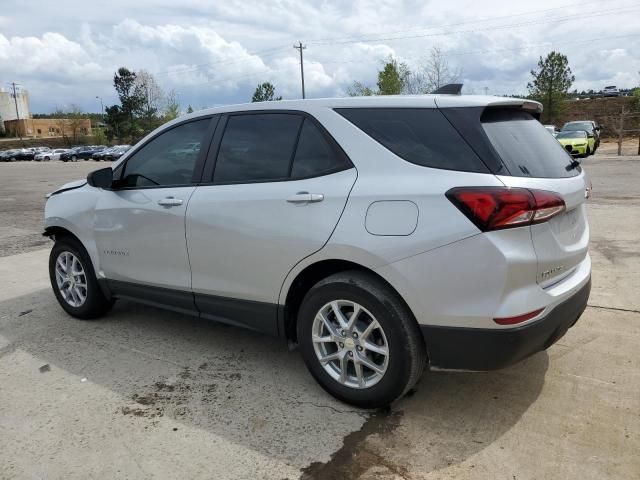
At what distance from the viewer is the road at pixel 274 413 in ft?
8.75

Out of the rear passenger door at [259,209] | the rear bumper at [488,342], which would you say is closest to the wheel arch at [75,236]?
the rear passenger door at [259,209]

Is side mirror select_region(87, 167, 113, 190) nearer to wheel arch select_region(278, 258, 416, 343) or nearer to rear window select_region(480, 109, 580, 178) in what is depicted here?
wheel arch select_region(278, 258, 416, 343)

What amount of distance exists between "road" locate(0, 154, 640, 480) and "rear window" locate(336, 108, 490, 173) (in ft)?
4.62

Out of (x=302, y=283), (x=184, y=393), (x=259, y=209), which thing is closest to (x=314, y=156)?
(x=259, y=209)

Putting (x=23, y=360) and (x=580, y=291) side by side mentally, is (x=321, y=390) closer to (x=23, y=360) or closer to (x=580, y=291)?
(x=580, y=291)

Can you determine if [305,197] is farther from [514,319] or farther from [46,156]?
[46,156]

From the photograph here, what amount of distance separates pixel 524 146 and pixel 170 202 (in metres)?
2.32

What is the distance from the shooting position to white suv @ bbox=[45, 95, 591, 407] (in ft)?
8.71

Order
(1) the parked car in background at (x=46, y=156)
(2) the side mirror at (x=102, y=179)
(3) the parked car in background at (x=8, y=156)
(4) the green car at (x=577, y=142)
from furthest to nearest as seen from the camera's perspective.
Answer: (3) the parked car in background at (x=8, y=156) → (1) the parked car in background at (x=46, y=156) → (4) the green car at (x=577, y=142) → (2) the side mirror at (x=102, y=179)

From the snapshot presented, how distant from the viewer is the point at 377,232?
2.84m

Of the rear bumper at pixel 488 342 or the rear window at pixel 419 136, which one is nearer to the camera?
the rear bumper at pixel 488 342

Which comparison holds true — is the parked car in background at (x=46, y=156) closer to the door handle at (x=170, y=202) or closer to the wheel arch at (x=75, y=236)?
the wheel arch at (x=75, y=236)

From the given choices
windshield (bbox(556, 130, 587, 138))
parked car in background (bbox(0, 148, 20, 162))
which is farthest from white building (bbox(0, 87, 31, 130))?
windshield (bbox(556, 130, 587, 138))

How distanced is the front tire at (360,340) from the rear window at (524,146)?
92 cm
